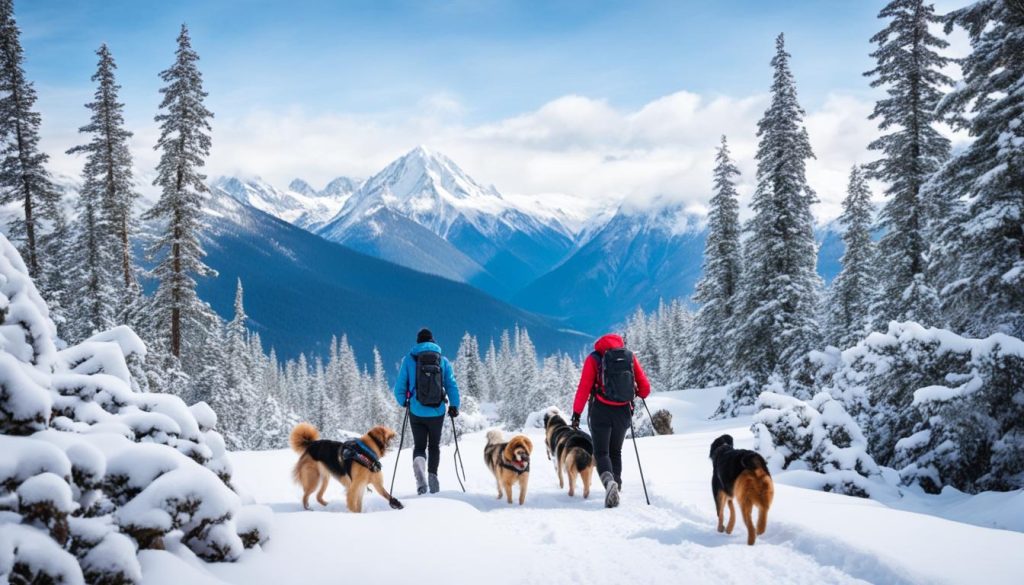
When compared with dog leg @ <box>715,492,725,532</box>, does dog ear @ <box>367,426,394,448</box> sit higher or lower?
higher

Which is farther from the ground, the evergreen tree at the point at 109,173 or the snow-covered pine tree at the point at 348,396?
the evergreen tree at the point at 109,173

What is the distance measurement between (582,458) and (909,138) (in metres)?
16.7

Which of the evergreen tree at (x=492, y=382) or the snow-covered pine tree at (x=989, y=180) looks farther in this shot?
the evergreen tree at (x=492, y=382)

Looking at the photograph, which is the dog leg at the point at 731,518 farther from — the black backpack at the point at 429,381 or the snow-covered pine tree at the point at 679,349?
the snow-covered pine tree at the point at 679,349

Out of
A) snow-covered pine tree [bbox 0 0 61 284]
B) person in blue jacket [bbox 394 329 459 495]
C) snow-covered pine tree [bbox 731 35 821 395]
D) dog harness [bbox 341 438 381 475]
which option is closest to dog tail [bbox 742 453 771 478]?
person in blue jacket [bbox 394 329 459 495]

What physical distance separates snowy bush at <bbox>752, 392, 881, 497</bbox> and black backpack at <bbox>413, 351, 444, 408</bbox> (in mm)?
6216

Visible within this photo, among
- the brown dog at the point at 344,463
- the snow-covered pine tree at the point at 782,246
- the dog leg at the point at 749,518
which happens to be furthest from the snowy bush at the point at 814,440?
the snow-covered pine tree at the point at 782,246

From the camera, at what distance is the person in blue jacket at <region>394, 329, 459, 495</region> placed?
912 centimetres

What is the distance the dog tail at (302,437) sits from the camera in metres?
8.08

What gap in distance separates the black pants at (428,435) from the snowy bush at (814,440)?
6068mm

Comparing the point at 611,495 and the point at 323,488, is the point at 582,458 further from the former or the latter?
the point at 323,488

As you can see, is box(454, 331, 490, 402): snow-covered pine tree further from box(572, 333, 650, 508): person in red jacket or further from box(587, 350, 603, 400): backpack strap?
box(587, 350, 603, 400): backpack strap

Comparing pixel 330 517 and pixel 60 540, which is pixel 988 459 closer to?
pixel 330 517

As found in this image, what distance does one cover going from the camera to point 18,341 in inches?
169
